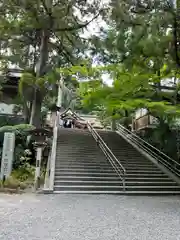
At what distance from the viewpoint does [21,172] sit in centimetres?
1166

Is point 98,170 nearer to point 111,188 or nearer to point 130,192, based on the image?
point 111,188

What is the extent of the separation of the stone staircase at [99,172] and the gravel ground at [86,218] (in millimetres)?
1335

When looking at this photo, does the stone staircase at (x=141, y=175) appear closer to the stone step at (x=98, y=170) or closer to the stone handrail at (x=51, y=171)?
the stone step at (x=98, y=170)

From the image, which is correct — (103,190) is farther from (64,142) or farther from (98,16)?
(98,16)

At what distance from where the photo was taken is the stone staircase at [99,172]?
994cm

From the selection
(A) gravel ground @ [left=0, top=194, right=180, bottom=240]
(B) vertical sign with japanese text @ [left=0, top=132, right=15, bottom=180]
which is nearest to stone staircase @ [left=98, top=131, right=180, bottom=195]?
(A) gravel ground @ [left=0, top=194, right=180, bottom=240]

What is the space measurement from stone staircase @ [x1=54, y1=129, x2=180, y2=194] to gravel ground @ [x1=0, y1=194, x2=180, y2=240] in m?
1.34

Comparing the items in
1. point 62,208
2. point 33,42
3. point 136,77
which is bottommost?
point 62,208

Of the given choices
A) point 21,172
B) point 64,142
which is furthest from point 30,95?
point 21,172

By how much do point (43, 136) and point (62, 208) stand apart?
14.0 feet

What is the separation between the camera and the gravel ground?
4578mm

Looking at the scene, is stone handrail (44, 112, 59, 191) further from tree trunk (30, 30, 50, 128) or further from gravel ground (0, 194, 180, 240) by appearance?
tree trunk (30, 30, 50, 128)

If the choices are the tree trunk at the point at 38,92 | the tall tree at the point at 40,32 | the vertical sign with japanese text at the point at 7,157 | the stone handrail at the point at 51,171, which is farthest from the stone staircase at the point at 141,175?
the tall tree at the point at 40,32

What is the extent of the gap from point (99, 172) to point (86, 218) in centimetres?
563
